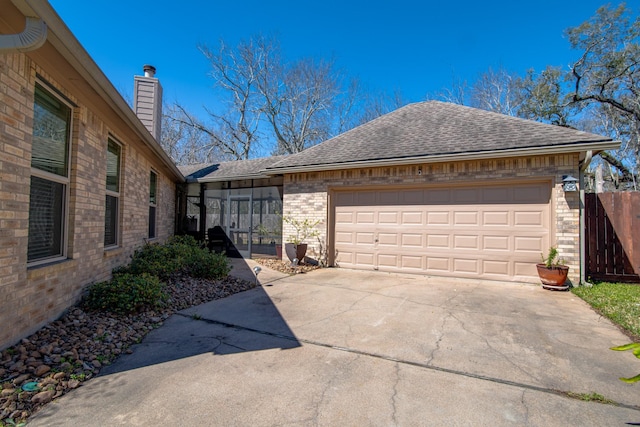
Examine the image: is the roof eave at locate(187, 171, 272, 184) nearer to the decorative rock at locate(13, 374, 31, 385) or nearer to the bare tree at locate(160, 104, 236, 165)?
the decorative rock at locate(13, 374, 31, 385)

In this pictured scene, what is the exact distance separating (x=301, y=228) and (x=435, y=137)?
4418 mm

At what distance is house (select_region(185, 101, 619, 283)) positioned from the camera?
6762mm

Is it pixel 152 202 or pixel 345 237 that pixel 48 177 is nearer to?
pixel 152 202

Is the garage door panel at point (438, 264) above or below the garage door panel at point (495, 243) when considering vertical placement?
below

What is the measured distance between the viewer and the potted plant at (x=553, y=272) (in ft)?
21.0

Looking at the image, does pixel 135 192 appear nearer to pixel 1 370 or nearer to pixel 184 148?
pixel 1 370

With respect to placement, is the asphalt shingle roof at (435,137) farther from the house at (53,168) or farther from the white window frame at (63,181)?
the white window frame at (63,181)

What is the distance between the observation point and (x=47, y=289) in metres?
3.65

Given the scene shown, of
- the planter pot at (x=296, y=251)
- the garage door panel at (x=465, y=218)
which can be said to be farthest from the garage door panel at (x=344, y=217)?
the garage door panel at (x=465, y=218)

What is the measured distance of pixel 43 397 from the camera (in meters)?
2.49

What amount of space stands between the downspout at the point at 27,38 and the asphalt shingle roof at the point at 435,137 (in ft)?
21.7

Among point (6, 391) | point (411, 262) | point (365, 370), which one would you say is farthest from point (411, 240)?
point (6, 391)

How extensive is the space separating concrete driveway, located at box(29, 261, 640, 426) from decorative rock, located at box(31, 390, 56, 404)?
Result: 0.13 metres

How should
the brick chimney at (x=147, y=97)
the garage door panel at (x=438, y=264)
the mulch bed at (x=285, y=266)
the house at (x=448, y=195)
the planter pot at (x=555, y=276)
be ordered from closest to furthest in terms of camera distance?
the planter pot at (x=555, y=276) < the house at (x=448, y=195) < the garage door panel at (x=438, y=264) < the mulch bed at (x=285, y=266) < the brick chimney at (x=147, y=97)
